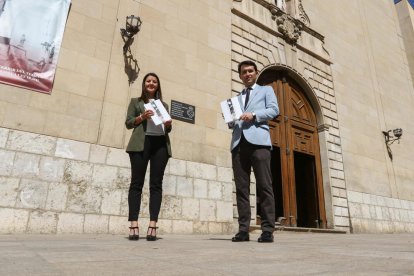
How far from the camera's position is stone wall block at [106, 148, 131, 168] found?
526cm

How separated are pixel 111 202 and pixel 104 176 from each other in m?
0.42

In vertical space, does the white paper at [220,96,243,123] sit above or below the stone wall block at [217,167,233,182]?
above

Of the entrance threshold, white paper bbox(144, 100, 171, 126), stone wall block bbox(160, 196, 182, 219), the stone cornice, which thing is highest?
the stone cornice

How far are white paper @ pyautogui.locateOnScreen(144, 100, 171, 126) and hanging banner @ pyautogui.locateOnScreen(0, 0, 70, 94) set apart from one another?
7.41ft

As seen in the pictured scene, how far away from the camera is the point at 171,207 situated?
563 centimetres

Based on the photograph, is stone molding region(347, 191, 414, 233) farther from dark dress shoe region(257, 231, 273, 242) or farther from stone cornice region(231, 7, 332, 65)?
dark dress shoe region(257, 231, 273, 242)

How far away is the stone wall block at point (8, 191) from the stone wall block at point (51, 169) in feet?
1.11

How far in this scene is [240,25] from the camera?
8.12m

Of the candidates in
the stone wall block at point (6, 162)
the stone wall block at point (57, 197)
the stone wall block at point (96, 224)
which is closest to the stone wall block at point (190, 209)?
the stone wall block at point (96, 224)

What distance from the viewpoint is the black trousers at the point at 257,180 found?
3.43 meters

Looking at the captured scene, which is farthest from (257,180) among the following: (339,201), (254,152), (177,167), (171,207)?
(339,201)

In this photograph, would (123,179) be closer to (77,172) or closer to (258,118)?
(77,172)


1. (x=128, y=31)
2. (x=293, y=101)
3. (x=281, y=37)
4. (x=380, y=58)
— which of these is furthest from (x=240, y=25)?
(x=380, y=58)

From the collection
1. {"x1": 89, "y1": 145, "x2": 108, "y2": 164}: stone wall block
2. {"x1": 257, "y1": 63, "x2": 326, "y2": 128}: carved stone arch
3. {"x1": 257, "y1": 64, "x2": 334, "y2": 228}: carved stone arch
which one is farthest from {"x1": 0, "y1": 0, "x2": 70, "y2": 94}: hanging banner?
{"x1": 257, "y1": 63, "x2": 326, "y2": 128}: carved stone arch
